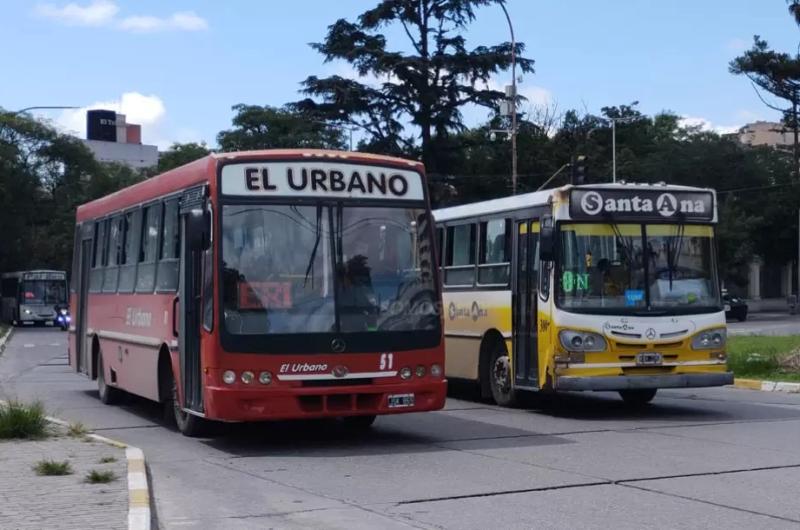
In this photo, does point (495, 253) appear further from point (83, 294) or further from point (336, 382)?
point (83, 294)

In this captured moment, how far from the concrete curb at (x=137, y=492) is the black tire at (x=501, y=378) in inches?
256

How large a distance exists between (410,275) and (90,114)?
4795 inches

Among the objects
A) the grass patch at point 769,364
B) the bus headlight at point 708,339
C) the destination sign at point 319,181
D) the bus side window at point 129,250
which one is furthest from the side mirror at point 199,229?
the grass patch at point 769,364

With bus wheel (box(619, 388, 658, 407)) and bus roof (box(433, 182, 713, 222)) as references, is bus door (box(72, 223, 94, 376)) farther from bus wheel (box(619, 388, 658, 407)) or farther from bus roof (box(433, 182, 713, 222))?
bus wheel (box(619, 388, 658, 407))

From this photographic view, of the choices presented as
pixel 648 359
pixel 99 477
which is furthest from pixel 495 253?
pixel 99 477

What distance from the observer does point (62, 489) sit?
919 cm

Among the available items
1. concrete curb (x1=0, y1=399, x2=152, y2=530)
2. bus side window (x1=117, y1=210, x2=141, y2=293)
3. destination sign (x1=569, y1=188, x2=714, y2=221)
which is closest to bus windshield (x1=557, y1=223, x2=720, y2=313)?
destination sign (x1=569, y1=188, x2=714, y2=221)

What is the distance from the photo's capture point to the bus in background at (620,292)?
48.9ft

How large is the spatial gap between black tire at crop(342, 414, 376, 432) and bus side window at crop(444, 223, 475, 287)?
165 inches

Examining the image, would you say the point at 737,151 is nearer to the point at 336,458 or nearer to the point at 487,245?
the point at 487,245

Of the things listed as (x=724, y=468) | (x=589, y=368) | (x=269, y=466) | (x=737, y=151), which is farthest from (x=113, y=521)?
(x=737, y=151)

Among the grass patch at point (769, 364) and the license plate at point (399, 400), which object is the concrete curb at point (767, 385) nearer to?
the grass patch at point (769, 364)

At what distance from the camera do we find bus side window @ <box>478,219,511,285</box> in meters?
16.8

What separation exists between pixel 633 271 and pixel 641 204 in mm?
902
